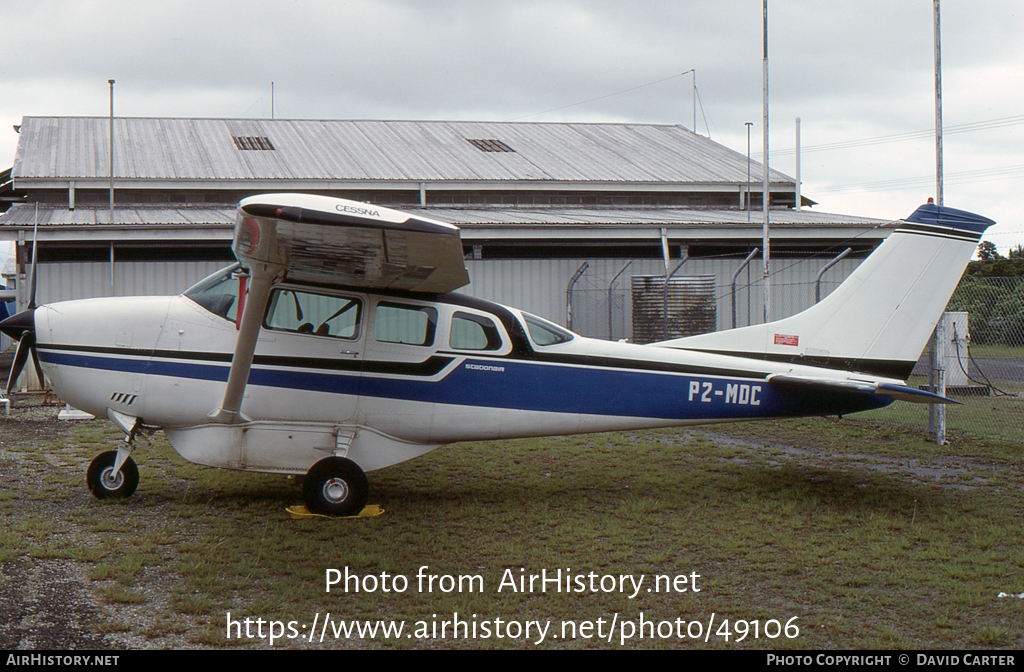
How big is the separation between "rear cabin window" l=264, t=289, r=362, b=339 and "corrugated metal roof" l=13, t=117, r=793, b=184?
1418 centimetres

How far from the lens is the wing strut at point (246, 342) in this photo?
20.4 feet

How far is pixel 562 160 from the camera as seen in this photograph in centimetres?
2442

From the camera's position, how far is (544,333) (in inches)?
304

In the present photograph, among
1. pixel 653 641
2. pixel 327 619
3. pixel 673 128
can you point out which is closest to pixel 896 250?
pixel 653 641

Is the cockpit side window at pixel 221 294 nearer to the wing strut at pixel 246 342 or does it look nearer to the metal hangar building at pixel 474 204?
the wing strut at pixel 246 342

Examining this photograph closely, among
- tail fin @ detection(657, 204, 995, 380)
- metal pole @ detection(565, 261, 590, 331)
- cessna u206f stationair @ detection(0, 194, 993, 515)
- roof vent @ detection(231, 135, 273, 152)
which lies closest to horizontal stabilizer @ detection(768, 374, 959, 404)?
cessna u206f stationair @ detection(0, 194, 993, 515)

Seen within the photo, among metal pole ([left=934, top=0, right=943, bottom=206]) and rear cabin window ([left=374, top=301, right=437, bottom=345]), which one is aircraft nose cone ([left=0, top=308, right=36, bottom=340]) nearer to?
rear cabin window ([left=374, top=301, right=437, bottom=345])

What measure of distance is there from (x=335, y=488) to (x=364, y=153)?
18205 mm

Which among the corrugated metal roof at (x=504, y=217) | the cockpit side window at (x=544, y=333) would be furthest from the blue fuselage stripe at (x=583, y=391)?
the corrugated metal roof at (x=504, y=217)

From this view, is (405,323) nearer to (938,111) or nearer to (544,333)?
(544,333)

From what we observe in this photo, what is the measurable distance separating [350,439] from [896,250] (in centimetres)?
574

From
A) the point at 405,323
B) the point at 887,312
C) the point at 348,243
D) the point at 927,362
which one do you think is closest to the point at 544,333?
the point at 405,323

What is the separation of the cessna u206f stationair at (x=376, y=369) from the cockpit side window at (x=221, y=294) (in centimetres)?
1

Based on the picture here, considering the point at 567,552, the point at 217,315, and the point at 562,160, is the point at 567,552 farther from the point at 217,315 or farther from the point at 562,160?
the point at 562,160
